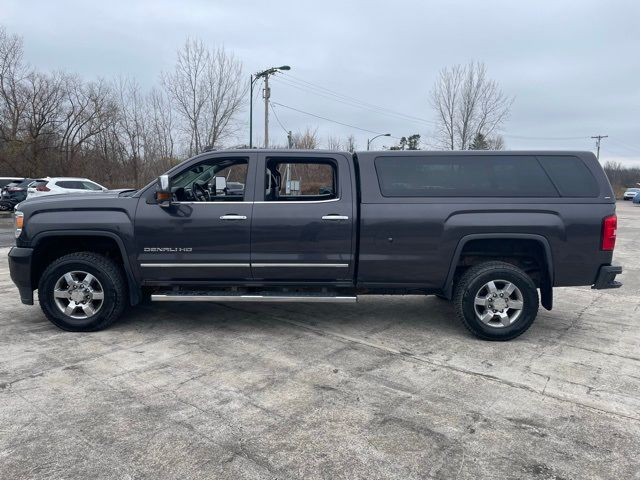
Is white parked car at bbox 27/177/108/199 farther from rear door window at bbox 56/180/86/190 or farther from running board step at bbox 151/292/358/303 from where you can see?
running board step at bbox 151/292/358/303

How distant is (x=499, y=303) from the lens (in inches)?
193

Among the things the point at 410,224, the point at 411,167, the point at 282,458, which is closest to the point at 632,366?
the point at 410,224

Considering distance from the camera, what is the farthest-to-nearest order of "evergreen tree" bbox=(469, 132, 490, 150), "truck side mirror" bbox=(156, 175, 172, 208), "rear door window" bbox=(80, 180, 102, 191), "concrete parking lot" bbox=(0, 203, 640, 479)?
"evergreen tree" bbox=(469, 132, 490, 150), "rear door window" bbox=(80, 180, 102, 191), "truck side mirror" bbox=(156, 175, 172, 208), "concrete parking lot" bbox=(0, 203, 640, 479)

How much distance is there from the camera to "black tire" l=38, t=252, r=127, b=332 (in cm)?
495

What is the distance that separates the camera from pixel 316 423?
3234 millimetres

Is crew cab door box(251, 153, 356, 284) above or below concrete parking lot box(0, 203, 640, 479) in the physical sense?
above

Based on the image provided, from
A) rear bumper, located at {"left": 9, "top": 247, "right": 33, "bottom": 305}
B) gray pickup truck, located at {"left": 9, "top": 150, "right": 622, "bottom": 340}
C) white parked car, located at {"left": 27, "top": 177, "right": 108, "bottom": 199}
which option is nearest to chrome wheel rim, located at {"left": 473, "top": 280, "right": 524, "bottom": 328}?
gray pickup truck, located at {"left": 9, "top": 150, "right": 622, "bottom": 340}

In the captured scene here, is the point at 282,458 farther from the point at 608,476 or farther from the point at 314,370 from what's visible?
the point at 608,476

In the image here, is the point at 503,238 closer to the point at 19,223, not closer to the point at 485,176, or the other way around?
the point at 485,176

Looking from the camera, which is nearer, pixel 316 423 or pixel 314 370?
pixel 316 423

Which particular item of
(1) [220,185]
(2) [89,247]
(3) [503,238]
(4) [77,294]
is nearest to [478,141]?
(3) [503,238]

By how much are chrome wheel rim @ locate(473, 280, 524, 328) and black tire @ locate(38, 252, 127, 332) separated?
3.74 metres

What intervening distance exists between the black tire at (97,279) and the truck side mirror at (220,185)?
139 cm

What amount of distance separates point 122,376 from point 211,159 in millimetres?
2374
